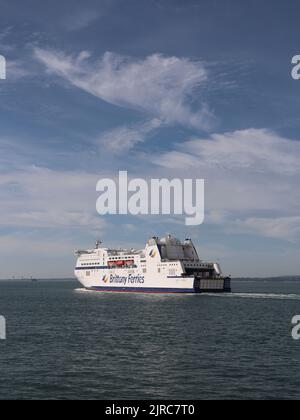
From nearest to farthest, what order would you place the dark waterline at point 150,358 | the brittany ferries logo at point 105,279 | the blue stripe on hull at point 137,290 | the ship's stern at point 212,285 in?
the dark waterline at point 150,358 → the ship's stern at point 212,285 → the blue stripe on hull at point 137,290 → the brittany ferries logo at point 105,279

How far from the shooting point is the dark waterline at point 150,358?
83.7 feet

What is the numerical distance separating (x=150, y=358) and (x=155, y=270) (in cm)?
6872

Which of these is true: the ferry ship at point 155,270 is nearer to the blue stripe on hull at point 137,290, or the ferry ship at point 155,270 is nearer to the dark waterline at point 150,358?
the blue stripe on hull at point 137,290

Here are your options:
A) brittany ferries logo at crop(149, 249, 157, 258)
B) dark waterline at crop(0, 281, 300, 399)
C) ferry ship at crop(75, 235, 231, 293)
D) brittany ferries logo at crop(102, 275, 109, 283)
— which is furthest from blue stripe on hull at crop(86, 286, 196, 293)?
dark waterline at crop(0, 281, 300, 399)

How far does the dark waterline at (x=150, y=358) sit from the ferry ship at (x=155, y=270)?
123 ft

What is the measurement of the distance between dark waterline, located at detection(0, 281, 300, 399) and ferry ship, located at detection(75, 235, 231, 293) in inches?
1477

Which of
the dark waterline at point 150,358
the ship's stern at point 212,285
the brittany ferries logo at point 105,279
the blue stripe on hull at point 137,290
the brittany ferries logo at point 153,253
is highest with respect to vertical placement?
the brittany ferries logo at point 153,253

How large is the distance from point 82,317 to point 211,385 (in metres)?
37.0

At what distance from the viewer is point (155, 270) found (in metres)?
102

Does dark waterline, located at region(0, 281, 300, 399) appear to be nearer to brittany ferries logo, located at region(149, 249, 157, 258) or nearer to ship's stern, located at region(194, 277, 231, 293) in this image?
ship's stern, located at region(194, 277, 231, 293)

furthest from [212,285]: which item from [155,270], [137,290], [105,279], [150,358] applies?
[150,358]

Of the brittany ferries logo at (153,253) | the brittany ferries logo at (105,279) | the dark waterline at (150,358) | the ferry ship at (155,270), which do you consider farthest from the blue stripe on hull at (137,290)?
the dark waterline at (150,358)
